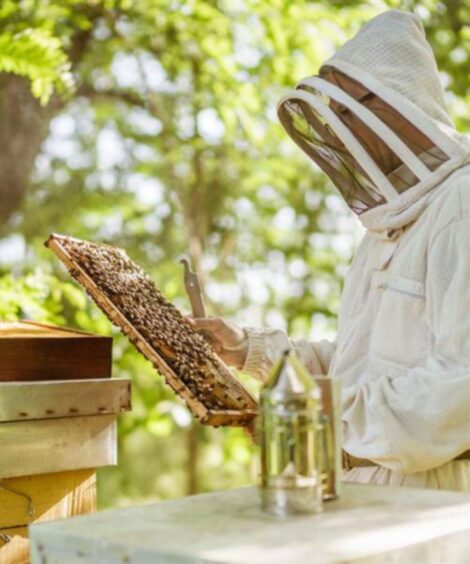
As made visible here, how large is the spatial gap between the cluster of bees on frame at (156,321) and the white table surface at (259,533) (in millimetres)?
606

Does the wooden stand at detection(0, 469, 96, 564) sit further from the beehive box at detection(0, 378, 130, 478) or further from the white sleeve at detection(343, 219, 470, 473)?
the white sleeve at detection(343, 219, 470, 473)

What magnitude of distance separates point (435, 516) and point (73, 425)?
1171 mm

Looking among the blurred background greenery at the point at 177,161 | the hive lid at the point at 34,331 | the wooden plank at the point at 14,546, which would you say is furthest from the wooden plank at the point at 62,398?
the blurred background greenery at the point at 177,161

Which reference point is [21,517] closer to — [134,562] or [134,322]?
Answer: [134,322]

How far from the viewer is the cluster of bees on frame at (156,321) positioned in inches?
93.3

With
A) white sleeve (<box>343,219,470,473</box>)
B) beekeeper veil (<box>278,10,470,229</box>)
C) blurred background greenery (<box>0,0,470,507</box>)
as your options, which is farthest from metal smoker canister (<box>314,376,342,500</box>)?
blurred background greenery (<box>0,0,470,507</box>)

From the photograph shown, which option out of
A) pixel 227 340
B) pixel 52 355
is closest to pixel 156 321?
pixel 52 355

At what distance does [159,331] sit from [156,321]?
57 mm

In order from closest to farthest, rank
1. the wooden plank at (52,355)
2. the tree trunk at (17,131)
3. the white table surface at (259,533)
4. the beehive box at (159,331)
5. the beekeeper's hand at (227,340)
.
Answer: the white table surface at (259,533), the beehive box at (159,331), the wooden plank at (52,355), the beekeeper's hand at (227,340), the tree trunk at (17,131)

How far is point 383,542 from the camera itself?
1.46 meters

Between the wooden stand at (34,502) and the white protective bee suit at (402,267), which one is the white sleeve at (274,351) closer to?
the white protective bee suit at (402,267)

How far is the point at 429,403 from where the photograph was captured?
2.20 m

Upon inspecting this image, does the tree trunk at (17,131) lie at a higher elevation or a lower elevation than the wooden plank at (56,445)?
higher

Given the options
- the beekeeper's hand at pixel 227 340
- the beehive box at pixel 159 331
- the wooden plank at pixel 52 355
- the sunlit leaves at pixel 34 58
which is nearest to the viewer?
the beehive box at pixel 159 331
